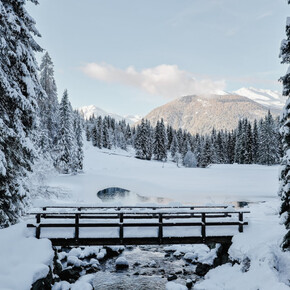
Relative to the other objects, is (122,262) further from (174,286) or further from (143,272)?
(174,286)

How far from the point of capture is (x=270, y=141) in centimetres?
7794

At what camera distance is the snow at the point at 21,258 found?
926 cm

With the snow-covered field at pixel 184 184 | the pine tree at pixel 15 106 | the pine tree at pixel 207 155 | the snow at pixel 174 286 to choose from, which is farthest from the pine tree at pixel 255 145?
the pine tree at pixel 15 106

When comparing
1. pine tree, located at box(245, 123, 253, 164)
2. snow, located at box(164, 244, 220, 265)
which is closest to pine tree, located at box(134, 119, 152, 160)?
pine tree, located at box(245, 123, 253, 164)

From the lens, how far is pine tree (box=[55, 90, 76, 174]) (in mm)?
48938

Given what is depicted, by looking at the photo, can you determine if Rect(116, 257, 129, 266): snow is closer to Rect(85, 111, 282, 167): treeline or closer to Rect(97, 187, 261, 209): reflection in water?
Rect(97, 187, 261, 209): reflection in water

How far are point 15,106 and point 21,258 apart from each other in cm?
700

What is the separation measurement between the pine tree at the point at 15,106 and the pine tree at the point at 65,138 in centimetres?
3510

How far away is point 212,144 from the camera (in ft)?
335

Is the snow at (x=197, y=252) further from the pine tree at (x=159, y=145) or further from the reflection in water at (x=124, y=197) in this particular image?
the pine tree at (x=159, y=145)

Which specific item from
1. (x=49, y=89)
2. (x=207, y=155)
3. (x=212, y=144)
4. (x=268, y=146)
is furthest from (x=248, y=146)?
(x=49, y=89)

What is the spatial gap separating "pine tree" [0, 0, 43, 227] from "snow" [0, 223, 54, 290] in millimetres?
1357

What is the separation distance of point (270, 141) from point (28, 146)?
76002mm

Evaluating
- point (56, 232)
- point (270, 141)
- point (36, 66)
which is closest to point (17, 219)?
point (56, 232)
